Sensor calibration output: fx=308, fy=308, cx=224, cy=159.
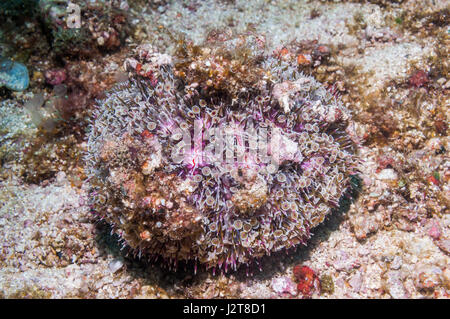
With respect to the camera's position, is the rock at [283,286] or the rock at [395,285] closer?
the rock at [395,285]

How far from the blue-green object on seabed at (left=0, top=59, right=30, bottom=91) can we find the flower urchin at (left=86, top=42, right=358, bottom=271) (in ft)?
10.1

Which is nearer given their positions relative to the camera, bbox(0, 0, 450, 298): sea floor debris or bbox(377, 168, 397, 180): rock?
A: bbox(0, 0, 450, 298): sea floor debris

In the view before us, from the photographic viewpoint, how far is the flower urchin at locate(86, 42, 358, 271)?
395cm

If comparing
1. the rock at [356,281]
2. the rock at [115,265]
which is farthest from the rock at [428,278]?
the rock at [115,265]

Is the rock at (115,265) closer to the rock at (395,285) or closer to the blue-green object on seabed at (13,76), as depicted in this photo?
the rock at (395,285)

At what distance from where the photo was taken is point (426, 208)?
16.6 feet

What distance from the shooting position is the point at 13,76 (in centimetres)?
645

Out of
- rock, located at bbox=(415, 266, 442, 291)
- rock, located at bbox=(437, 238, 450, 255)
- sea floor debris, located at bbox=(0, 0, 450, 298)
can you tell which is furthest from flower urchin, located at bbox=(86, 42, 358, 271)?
rock, located at bbox=(437, 238, 450, 255)

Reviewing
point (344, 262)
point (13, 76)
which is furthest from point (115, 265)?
point (13, 76)

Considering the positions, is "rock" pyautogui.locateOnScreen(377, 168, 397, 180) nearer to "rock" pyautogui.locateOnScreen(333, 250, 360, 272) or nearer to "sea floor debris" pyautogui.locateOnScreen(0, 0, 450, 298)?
"sea floor debris" pyautogui.locateOnScreen(0, 0, 450, 298)

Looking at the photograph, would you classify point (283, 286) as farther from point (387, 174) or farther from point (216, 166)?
point (387, 174)

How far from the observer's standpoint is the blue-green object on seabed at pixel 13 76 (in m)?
6.41

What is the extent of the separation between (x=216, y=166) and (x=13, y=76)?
527 cm

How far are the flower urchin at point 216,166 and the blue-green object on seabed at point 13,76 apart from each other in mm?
3068
